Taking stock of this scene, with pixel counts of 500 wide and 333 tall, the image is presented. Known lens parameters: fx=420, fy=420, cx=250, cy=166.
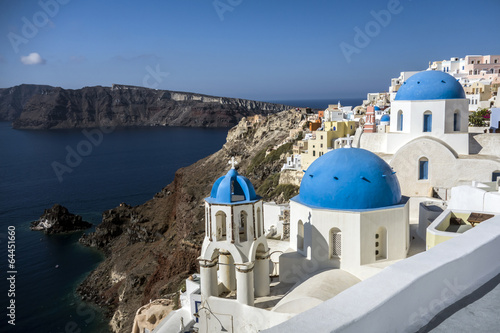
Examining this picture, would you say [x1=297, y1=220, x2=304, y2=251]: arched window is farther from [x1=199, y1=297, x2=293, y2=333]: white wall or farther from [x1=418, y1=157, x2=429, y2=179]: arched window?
[x1=418, y1=157, x2=429, y2=179]: arched window

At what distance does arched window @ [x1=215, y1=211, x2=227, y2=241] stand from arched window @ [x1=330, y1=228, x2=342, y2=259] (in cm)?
299

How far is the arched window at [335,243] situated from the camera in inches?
461

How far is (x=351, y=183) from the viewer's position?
11555mm

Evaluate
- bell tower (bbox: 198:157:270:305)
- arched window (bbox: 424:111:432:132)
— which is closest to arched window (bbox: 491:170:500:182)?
arched window (bbox: 424:111:432:132)

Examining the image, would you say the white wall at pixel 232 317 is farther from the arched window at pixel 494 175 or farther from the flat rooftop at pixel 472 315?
the arched window at pixel 494 175

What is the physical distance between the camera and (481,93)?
4094 cm

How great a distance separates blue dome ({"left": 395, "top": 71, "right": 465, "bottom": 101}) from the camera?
56.5 feet

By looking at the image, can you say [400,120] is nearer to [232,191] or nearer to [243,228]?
[243,228]

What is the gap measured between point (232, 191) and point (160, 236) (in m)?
33.1

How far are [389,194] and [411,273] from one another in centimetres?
879

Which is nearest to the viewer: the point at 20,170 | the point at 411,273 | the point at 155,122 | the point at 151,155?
the point at 411,273

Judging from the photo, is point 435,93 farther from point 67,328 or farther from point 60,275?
point 60,275

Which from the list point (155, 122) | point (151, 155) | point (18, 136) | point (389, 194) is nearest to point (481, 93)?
point (389, 194)

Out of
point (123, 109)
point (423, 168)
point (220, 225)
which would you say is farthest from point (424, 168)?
point (123, 109)
